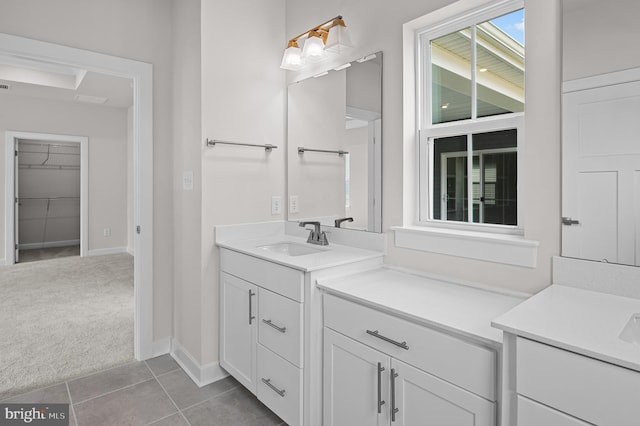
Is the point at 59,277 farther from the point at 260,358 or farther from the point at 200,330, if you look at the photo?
the point at 260,358

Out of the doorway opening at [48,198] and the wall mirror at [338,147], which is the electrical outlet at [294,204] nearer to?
the wall mirror at [338,147]

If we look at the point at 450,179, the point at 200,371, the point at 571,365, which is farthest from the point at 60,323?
the point at 571,365

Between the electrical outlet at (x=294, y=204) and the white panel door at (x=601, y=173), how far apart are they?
1.66 meters

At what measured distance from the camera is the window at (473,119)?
1.57 m

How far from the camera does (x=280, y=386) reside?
69.5 inches

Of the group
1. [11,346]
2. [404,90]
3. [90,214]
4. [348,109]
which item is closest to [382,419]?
[404,90]

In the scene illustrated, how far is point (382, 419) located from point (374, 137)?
139cm

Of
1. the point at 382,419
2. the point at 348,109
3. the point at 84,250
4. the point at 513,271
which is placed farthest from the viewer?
the point at 84,250

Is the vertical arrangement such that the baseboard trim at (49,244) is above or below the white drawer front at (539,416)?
below

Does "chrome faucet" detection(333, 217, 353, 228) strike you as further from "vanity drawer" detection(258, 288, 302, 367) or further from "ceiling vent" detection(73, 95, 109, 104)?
"ceiling vent" detection(73, 95, 109, 104)

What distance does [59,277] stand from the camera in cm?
471

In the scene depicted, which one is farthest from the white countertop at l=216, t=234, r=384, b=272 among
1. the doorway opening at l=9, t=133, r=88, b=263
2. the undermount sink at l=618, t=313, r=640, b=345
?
the doorway opening at l=9, t=133, r=88, b=263

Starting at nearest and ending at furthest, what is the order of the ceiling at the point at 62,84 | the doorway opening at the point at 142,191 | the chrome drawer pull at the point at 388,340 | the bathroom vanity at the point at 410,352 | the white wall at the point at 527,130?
the bathroom vanity at the point at 410,352 → the chrome drawer pull at the point at 388,340 → the white wall at the point at 527,130 → the doorway opening at the point at 142,191 → the ceiling at the point at 62,84

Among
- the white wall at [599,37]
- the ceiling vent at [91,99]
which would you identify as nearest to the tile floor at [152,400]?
the white wall at [599,37]
